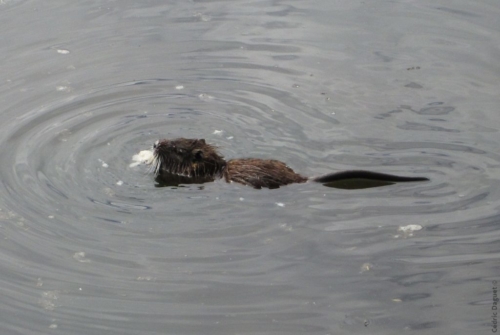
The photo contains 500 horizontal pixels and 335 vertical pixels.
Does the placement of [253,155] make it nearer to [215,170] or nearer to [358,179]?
[215,170]

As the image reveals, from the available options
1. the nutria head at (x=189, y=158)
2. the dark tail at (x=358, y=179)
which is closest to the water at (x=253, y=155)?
the dark tail at (x=358, y=179)

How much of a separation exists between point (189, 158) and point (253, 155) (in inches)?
26.0

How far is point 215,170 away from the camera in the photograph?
825 centimetres

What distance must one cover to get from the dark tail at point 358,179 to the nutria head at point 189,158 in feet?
3.55

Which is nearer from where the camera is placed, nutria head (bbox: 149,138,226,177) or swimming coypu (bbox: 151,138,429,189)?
swimming coypu (bbox: 151,138,429,189)

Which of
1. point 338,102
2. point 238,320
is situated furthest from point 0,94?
point 238,320

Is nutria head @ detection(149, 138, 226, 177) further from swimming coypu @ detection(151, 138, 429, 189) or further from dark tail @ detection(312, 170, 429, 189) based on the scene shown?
dark tail @ detection(312, 170, 429, 189)

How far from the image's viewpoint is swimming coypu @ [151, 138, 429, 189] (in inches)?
304

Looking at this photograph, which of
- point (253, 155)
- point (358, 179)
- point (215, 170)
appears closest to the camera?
point (358, 179)

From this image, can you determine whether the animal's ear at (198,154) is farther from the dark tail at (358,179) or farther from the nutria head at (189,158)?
the dark tail at (358,179)

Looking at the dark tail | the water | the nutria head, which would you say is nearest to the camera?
the water

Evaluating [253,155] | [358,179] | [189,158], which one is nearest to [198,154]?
[189,158]

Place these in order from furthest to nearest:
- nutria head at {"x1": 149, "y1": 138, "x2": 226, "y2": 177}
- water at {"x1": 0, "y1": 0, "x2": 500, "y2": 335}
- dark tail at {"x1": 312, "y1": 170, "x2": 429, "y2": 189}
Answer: nutria head at {"x1": 149, "y1": 138, "x2": 226, "y2": 177} < dark tail at {"x1": 312, "y1": 170, "x2": 429, "y2": 189} < water at {"x1": 0, "y1": 0, "x2": 500, "y2": 335}

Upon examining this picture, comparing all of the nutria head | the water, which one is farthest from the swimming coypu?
the water
